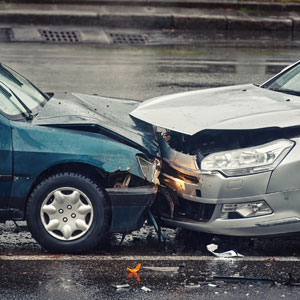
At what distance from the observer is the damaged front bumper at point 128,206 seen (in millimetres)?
6137

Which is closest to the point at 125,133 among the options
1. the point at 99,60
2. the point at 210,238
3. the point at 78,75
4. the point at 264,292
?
the point at 210,238

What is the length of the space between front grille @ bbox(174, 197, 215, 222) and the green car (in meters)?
0.32

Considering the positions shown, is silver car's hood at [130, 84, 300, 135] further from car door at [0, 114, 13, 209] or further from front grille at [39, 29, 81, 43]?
front grille at [39, 29, 81, 43]

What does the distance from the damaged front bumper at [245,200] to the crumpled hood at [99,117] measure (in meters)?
0.46

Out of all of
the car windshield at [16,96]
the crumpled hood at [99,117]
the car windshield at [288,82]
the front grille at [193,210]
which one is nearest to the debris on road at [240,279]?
the front grille at [193,210]

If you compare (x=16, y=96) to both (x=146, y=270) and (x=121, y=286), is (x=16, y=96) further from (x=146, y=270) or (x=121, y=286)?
(x=121, y=286)

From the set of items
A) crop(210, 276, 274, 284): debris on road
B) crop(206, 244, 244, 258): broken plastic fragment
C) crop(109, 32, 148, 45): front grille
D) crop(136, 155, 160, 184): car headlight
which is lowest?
crop(206, 244, 244, 258): broken plastic fragment

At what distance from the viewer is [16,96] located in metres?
6.70

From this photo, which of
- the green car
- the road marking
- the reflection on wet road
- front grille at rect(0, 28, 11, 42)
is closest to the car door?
the green car

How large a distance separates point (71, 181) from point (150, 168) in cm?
63

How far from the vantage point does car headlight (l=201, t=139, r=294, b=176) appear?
6.17m

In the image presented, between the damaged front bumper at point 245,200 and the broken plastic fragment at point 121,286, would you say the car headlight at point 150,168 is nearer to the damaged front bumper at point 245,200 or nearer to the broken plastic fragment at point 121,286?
the damaged front bumper at point 245,200

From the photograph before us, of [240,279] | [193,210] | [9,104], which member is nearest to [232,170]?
[193,210]

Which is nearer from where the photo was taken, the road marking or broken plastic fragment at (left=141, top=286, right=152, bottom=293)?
broken plastic fragment at (left=141, top=286, right=152, bottom=293)
